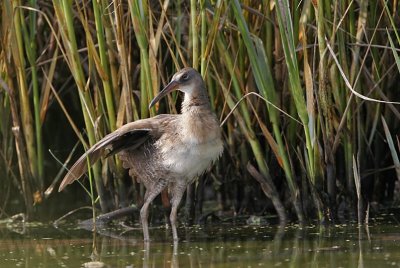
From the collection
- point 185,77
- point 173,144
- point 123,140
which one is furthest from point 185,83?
point 123,140

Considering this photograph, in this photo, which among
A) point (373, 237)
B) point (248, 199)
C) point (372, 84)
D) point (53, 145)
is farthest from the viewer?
point (53, 145)

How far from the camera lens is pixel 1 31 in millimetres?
6984

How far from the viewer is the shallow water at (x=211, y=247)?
216 inches

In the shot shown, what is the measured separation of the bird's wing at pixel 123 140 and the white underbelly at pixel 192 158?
19 centimetres

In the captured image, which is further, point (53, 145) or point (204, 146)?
point (53, 145)

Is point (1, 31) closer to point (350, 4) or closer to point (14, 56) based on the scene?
point (14, 56)

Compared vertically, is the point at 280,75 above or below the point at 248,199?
above

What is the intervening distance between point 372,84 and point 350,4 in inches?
30.5

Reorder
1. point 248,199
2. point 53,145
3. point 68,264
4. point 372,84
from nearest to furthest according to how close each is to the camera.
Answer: point 68,264 → point 372,84 → point 248,199 → point 53,145

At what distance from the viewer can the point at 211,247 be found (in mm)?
6051

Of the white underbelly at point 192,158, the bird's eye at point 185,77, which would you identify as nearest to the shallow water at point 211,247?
the white underbelly at point 192,158

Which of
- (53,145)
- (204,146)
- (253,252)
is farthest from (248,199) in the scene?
(53,145)

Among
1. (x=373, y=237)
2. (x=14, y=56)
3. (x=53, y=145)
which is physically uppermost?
(x=14, y=56)

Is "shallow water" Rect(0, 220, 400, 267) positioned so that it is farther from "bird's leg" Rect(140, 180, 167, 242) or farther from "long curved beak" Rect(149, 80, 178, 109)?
"long curved beak" Rect(149, 80, 178, 109)
